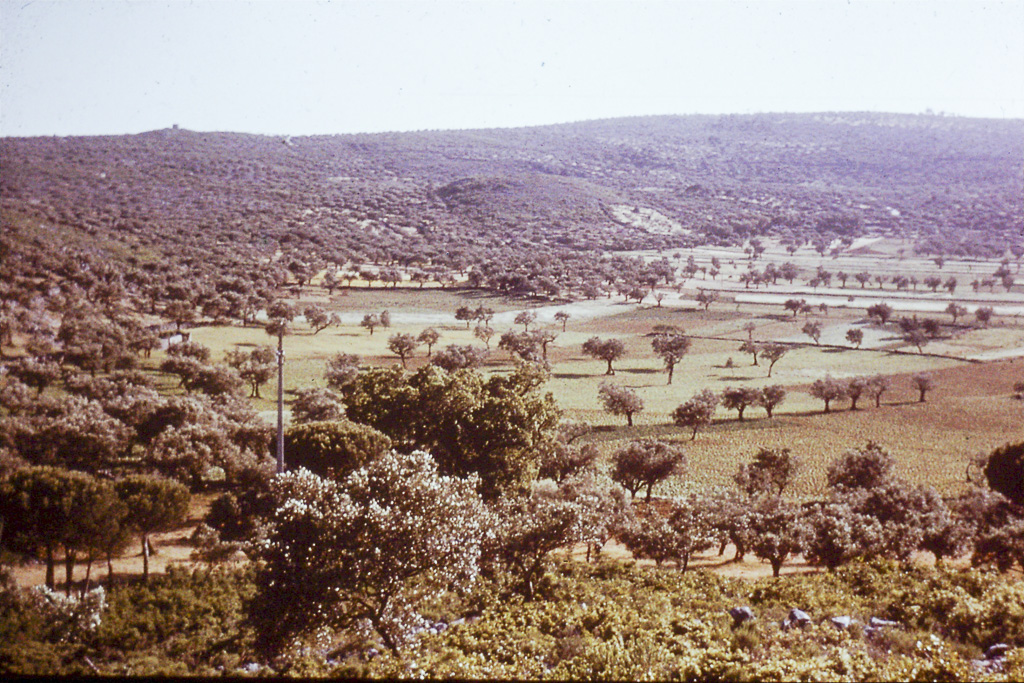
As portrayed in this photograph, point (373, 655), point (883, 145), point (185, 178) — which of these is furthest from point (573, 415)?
point (883, 145)

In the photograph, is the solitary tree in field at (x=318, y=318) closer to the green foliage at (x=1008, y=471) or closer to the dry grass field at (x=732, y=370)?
the dry grass field at (x=732, y=370)

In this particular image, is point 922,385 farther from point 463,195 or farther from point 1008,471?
point 463,195

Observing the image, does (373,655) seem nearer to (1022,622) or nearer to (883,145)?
(1022,622)

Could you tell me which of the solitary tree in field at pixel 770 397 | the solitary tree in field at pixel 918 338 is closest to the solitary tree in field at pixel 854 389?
the solitary tree in field at pixel 770 397

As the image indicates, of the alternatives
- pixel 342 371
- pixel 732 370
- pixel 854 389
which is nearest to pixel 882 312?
pixel 732 370

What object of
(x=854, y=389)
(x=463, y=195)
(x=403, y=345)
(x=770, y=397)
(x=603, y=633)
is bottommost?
(x=770, y=397)

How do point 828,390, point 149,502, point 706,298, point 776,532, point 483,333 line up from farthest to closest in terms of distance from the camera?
point 706,298 → point 483,333 → point 828,390 → point 776,532 → point 149,502
